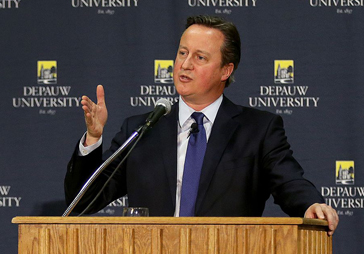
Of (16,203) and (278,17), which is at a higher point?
(278,17)

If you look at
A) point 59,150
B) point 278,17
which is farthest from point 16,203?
point 278,17

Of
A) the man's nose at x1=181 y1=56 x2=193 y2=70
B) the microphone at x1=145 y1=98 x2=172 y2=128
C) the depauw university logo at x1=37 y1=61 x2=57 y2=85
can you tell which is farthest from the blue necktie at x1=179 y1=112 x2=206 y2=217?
the depauw university logo at x1=37 y1=61 x2=57 y2=85

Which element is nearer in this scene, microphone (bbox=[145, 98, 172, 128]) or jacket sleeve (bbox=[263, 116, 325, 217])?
microphone (bbox=[145, 98, 172, 128])

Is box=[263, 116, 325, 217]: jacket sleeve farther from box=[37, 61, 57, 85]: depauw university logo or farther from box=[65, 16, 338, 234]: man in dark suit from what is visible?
box=[37, 61, 57, 85]: depauw university logo

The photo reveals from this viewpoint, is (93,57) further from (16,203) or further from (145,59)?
(16,203)

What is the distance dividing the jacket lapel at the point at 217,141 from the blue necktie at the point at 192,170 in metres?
0.03

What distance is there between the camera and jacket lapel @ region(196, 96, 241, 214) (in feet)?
8.52

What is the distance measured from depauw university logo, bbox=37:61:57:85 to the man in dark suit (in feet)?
3.85

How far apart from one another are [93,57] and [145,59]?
31 cm

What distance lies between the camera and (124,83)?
388cm

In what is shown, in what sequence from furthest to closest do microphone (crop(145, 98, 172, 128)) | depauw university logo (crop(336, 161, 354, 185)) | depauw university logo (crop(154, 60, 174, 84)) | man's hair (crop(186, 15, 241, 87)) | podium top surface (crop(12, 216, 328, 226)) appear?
depauw university logo (crop(154, 60, 174, 84)) → depauw university logo (crop(336, 161, 354, 185)) → man's hair (crop(186, 15, 241, 87)) → microphone (crop(145, 98, 172, 128)) → podium top surface (crop(12, 216, 328, 226))

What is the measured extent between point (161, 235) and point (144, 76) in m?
2.13

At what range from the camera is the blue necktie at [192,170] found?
8.47 feet

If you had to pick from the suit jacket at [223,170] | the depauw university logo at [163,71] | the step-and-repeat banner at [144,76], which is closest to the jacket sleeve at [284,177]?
the suit jacket at [223,170]
